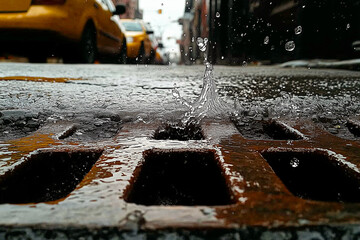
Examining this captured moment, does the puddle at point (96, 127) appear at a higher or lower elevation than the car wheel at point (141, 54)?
lower

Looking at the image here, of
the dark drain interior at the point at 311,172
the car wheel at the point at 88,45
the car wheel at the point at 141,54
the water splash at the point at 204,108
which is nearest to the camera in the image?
the dark drain interior at the point at 311,172

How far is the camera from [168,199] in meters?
0.87

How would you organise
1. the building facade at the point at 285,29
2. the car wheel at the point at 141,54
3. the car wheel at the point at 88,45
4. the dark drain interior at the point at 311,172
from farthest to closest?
the car wheel at the point at 141,54, the building facade at the point at 285,29, the car wheel at the point at 88,45, the dark drain interior at the point at 311,172

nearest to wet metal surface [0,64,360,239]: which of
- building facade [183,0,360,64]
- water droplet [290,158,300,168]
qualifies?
water droplet [290,158,300,168]

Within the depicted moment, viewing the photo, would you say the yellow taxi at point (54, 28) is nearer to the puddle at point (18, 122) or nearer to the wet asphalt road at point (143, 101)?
the wet asphalt road at point (143, 101)

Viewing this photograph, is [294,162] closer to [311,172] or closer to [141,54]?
[311,172]

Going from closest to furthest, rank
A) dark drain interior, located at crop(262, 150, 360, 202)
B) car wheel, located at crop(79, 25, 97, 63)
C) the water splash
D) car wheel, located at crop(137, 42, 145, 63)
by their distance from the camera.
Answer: dark drain interior, located at crop(262, 150, 360, 202), the water splash, car wheel, located at crop(79, 25, 97, 63), car wheel, located at crop(137, 42, 145, 63)

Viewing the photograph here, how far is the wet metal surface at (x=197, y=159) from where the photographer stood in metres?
0.50

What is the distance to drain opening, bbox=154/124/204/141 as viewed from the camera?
1.25 m

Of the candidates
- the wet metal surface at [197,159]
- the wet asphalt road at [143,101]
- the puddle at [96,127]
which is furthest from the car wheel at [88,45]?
the puddle at [96,127]

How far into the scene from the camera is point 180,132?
1271 mm

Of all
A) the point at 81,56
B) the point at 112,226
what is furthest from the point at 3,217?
the point at 81,56

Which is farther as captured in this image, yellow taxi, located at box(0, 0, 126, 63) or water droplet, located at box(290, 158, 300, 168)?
yellow taxi, located at box(0, 0, 126, 63)

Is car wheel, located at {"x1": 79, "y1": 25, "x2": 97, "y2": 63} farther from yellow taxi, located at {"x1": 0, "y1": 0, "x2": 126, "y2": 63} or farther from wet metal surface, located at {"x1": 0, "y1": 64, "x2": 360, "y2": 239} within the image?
wet metal surface, located at {"x1": 0, "y1": 64, "x2": 360, "y2": 239}
